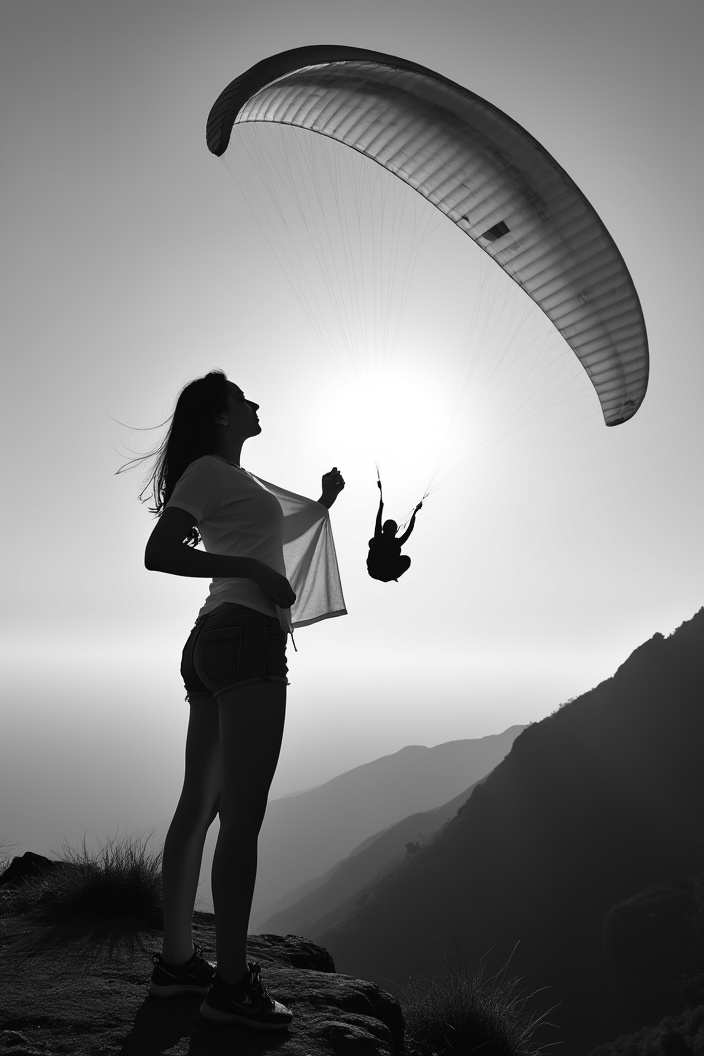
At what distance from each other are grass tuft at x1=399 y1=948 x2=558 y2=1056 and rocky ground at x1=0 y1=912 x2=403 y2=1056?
2.24 ft

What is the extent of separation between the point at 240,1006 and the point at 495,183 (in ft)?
21.5

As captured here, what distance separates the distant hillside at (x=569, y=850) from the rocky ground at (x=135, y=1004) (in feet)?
184

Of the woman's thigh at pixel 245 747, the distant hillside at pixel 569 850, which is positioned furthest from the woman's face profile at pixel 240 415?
the distant hillside at pixel 569 850

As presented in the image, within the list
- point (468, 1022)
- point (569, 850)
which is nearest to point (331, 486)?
point (468, 1022)

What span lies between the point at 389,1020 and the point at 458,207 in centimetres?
678

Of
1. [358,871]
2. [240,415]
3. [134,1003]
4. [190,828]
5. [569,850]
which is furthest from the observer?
[358,871]

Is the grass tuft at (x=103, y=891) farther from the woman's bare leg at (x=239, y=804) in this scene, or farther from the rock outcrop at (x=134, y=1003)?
the woman's bare leg at (x=239, y=804)

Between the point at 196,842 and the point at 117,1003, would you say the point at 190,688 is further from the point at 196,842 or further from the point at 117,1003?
the point at 117,1003

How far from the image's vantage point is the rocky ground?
2.33 metres

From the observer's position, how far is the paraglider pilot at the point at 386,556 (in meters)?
5.00

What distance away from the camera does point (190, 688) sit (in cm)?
273

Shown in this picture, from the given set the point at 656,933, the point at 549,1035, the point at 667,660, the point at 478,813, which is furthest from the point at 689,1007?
the point at 667,660

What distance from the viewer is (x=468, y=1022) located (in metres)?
4.00

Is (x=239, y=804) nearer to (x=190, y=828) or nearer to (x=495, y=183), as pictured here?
(x=190, y=828)
